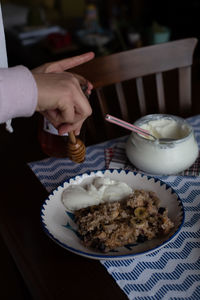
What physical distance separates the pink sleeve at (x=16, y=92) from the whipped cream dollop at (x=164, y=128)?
391 millimetres

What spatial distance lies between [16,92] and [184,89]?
866 millimetres

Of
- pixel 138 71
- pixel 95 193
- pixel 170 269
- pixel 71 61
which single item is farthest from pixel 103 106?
pixel 170 269

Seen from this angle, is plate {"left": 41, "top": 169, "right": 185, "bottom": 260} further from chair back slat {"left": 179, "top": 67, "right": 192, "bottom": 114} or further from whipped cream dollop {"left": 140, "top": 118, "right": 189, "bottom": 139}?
chair back slat {"left": 179, "top": 67, "right": 192, "bottom": 114}

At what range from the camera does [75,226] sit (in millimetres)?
735

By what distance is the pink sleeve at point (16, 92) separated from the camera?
64cm

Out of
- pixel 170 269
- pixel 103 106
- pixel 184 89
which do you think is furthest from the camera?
pixel 184 89

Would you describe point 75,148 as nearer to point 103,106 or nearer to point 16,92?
point 16,92

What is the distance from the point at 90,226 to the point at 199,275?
215mm

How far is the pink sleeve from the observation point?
2.11 feet

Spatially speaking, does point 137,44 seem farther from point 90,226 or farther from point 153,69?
point 90,226

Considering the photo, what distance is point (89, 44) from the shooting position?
9.18ft

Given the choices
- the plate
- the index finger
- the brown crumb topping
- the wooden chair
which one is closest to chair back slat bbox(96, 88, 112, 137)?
the wooden chair

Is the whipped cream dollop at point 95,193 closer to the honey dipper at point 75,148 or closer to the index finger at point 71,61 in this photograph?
the honey dipper at point 75,148

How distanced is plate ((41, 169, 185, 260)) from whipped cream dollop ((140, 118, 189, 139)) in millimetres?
177
